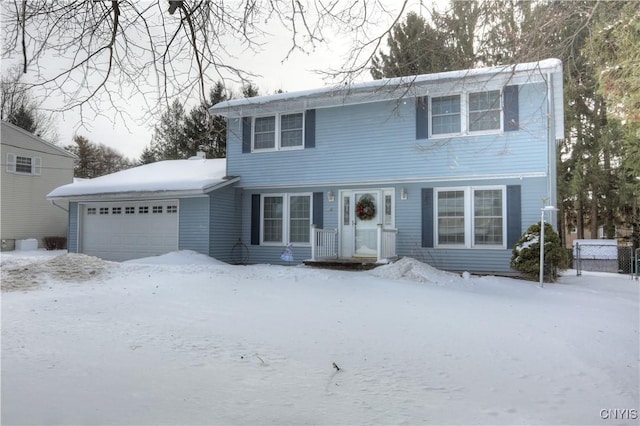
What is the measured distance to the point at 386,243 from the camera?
467 inches

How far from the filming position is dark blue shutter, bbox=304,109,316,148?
13391mm

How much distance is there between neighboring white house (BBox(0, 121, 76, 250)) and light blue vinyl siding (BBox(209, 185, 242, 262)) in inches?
379

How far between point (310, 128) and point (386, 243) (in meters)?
4.21

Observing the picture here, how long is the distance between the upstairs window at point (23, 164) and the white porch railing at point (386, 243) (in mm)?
17836

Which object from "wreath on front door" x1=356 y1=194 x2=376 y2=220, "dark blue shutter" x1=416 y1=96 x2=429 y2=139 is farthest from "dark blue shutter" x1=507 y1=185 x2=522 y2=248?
"wreath on front door" x1=356 y1=194 x2=376 y2=220

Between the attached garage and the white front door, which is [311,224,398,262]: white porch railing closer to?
the white front door

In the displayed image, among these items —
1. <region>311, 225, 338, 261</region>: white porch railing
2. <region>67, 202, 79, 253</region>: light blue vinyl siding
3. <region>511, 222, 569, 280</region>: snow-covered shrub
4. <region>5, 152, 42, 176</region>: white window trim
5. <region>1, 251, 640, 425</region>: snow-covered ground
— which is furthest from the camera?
<region>5, 152, 42, 176</region>: white window trim

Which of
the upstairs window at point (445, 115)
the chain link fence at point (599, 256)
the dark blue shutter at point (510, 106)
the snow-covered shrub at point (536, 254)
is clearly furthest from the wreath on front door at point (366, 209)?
the chain link fence at point (599, 256)

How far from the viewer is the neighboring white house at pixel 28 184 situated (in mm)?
19891

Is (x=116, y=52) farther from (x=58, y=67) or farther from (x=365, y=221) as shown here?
(x=365, y=221)

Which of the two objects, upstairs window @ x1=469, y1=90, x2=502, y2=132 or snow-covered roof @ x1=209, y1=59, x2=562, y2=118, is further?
upstairs window @ x1=469, y1=90, x2=502, y2=132

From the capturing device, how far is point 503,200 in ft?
37.0

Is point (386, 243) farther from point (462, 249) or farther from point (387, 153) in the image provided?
point (387, 153)

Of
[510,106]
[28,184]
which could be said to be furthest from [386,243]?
[28,184]
